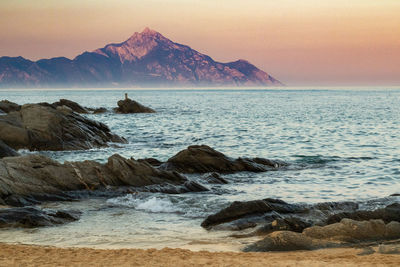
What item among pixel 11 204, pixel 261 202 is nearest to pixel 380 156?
pixel 261 202

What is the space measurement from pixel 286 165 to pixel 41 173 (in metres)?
12.5

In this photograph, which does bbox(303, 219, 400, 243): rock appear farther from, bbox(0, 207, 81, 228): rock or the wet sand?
bbox(0, 207, 81, 228): rock

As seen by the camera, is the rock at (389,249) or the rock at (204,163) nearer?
the rock at (389,249)

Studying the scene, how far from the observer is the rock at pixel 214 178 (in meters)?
20.3

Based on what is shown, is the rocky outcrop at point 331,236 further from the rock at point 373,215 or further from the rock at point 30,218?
the rock at point 30,218

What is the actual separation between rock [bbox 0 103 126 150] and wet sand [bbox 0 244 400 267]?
1789 centimetres

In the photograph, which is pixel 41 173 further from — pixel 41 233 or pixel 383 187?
pixel 383 187

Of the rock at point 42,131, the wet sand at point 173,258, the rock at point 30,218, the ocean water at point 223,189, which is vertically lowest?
the ocean water at point 223,189

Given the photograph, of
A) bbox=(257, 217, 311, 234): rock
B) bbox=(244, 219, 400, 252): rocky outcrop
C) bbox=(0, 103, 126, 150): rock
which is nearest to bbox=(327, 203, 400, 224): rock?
bbox=(257, 217, 311, 234): rock

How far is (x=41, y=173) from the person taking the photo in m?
17.5

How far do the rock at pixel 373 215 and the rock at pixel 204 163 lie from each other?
9.39 meters

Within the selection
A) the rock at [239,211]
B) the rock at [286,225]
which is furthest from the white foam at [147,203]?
the rock at [286,225]

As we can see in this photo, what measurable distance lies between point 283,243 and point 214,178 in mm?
9364

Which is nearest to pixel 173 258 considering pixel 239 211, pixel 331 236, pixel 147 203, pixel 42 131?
pixel 331 236
